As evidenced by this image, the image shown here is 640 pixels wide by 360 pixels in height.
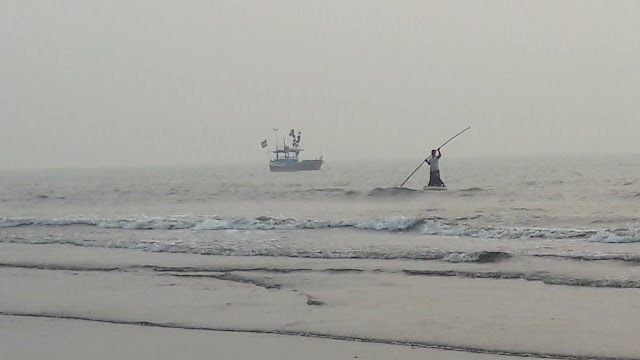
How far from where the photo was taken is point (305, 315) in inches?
330

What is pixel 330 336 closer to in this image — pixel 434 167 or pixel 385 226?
pixel 385 226

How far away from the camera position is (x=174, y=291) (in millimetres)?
10211

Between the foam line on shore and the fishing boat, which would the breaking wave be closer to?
the foam line on shore

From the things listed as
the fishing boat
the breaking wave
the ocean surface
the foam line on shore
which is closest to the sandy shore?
the foam line on shore

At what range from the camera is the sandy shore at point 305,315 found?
22.3 feet

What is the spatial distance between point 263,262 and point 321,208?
1564cm

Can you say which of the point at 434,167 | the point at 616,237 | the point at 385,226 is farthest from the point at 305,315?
the point at 434,167

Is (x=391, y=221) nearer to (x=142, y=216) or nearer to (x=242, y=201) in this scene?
(x=142, y=216)

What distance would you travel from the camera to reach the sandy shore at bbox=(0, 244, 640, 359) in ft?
22.3

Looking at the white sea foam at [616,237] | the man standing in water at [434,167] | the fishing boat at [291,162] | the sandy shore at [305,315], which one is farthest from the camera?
the fishing boat at [291,162]

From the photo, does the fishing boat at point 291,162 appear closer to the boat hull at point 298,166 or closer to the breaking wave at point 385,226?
the boat hull at point 298,166

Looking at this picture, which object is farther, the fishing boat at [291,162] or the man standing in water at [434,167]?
the fishing boat at [291,162]

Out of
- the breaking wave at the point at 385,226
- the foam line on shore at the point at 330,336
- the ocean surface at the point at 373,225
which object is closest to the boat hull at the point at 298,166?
the ocean surface at the point at 373,225

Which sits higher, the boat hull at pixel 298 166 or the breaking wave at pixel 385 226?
the boat hull at pixel 298 166
